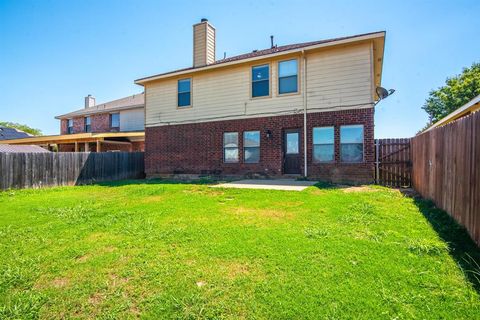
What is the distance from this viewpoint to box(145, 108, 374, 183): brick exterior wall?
10003mm

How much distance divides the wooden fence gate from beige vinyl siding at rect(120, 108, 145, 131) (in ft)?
56.1

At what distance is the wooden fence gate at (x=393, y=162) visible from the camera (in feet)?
31.9

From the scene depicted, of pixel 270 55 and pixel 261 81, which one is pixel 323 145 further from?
pixel 270 55

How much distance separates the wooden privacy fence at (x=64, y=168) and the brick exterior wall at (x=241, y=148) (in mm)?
1442

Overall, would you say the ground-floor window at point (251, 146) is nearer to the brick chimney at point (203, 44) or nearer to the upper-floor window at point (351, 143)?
the upper-floor window at point (351, 143)

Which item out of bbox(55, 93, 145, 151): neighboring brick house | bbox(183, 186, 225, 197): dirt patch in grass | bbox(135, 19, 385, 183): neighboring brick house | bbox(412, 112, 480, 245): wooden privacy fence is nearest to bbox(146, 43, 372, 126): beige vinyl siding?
bbox(135, 19, 385, 183): neighboring brick house

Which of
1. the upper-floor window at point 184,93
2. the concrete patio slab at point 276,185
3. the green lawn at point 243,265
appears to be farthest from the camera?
the upper-floor window at point 184,93

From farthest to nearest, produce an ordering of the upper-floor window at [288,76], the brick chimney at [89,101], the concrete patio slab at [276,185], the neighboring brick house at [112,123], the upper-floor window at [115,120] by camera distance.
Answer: the brick chimney at [89,101]
the upper-floor window at [115,120]
the neighboring brick house at [112,123]
the upper-floor window at [288,76]
the concrete patio slab at [276,185]

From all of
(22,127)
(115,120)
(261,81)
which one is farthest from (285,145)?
(22,127)

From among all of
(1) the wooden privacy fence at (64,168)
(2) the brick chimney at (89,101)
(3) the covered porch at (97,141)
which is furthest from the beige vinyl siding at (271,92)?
(2) the brick chimney at (89,101)

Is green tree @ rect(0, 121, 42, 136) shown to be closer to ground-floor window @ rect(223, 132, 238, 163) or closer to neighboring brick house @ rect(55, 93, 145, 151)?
neighboring brick house @ rect(55, 93, 145, 151)

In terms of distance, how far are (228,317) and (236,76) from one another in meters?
11.4

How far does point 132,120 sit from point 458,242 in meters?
21.8

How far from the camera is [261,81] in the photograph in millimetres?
11852
